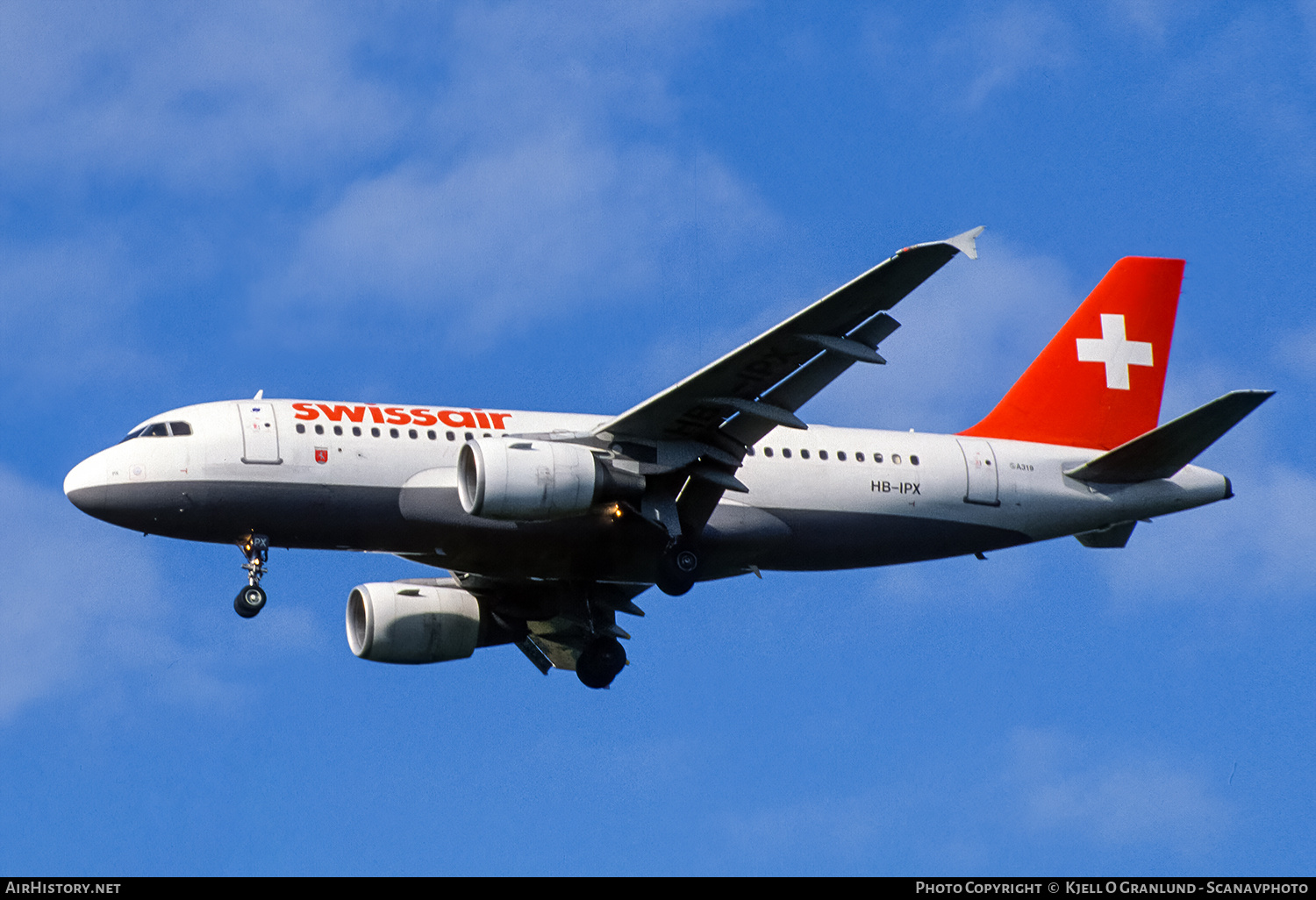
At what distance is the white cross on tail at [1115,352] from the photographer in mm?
40312

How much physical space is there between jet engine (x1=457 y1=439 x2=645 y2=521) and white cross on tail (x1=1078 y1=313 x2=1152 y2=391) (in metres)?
12.7

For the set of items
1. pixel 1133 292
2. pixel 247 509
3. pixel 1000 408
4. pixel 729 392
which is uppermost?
pixel 1133 292

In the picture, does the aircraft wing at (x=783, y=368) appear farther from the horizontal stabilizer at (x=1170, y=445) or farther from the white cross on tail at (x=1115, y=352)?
the white cross on tail at (x=1115, y=352)

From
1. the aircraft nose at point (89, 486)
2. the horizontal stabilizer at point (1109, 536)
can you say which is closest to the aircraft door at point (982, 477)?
the horizontal stabilizer at point (1109, 536)

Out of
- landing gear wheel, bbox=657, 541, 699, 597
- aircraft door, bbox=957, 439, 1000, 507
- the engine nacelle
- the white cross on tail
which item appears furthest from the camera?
the white cross on tail

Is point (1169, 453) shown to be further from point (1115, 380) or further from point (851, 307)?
point (851, 307)

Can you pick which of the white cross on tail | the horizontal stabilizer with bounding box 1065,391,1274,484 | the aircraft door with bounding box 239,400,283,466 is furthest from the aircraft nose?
the white cross on tail

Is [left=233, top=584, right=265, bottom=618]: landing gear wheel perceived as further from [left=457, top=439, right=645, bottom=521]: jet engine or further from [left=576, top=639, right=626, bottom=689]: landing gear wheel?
[left=576, top=639, right=626, bottom=689]: landing gear wheel

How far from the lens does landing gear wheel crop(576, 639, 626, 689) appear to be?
3884 centimetres

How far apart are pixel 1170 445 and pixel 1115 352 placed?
14.5 feet

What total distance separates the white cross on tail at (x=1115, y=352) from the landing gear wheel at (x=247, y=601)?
60.8 feet

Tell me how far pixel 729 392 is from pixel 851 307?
10.5 feet

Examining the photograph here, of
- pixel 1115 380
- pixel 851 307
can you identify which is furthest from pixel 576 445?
pixel 1115 380
